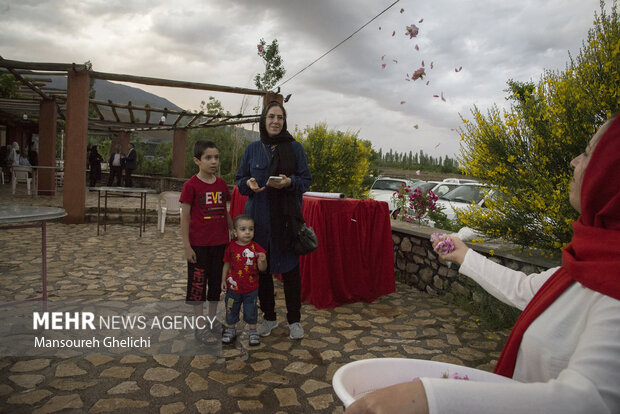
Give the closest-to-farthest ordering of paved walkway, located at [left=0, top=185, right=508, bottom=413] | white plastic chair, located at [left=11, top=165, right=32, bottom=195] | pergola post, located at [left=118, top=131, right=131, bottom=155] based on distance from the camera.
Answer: paved walkway, located at [left=0, top=185, right=508, bottom=413]
white plastic chair, located at [left=11, top=165, right=32, bottom=195]
pergola post, located at [left=118, top=131, right=131, bottom=155]

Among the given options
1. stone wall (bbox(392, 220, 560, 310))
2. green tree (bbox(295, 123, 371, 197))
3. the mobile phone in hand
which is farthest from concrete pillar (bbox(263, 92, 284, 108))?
the mobile phone in hand

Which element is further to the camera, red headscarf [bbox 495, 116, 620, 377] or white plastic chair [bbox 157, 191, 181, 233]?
white plastic chair [bbox 157, 191, 181, 233]

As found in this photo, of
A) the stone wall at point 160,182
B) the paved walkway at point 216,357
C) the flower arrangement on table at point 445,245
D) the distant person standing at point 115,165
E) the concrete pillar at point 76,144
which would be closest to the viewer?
the flower arrangement on table at point 445,245

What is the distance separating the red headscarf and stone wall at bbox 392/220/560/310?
9.46 feet

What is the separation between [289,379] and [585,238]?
2.32 metres

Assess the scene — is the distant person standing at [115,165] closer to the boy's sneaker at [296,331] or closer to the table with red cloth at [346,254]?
the table with red cloth at [346,254]

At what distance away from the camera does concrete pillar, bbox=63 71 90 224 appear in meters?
8.57

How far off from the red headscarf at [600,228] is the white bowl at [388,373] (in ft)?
0.97

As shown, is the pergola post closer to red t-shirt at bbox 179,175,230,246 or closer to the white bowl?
red t-shirt at bbox 179,175,230,246

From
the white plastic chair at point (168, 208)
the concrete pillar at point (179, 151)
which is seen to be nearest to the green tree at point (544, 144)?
the white plastic chair at point (168, 208)

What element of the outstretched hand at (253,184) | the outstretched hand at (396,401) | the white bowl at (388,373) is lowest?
the white bowl at (388,373)

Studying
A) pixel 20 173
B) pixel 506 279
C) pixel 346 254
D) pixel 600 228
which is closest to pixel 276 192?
pixel 346 254

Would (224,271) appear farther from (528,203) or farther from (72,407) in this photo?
(528,203)

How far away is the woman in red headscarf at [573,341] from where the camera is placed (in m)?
0.73
